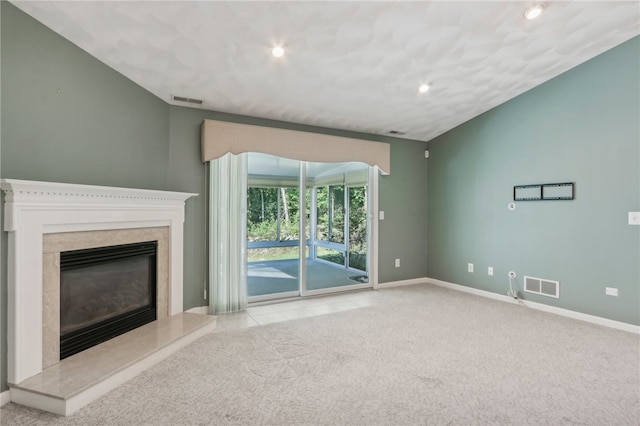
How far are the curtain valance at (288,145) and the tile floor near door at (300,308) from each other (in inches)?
74.0

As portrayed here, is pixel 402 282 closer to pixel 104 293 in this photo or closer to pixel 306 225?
pixel 306 225

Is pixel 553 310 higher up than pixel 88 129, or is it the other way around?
pixel 88 129

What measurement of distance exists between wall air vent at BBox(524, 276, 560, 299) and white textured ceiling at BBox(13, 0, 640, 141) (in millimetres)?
2439

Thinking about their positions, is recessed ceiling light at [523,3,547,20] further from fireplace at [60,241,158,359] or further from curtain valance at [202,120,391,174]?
fireplace at [60,241,158,359]

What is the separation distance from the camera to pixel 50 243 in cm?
214

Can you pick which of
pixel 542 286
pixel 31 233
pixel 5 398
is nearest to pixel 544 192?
pixel 542 286

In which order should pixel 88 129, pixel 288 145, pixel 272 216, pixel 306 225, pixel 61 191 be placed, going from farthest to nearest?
pixel 272 216 < pixel 306 225 < pixel 288 145 < pixel 88 129 < pixel 61 191

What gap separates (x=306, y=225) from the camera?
4.41 metres

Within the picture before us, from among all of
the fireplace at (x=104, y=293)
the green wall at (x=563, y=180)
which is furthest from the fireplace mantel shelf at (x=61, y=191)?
the green wall at (x=563, y=180)

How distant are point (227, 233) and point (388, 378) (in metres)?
2.39

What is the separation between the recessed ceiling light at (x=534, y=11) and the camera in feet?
8.27

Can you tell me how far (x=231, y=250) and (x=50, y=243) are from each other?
179 centimetres

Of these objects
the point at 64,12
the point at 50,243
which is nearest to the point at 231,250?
the point at 50,243

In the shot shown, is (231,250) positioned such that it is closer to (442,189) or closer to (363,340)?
(363,340)
